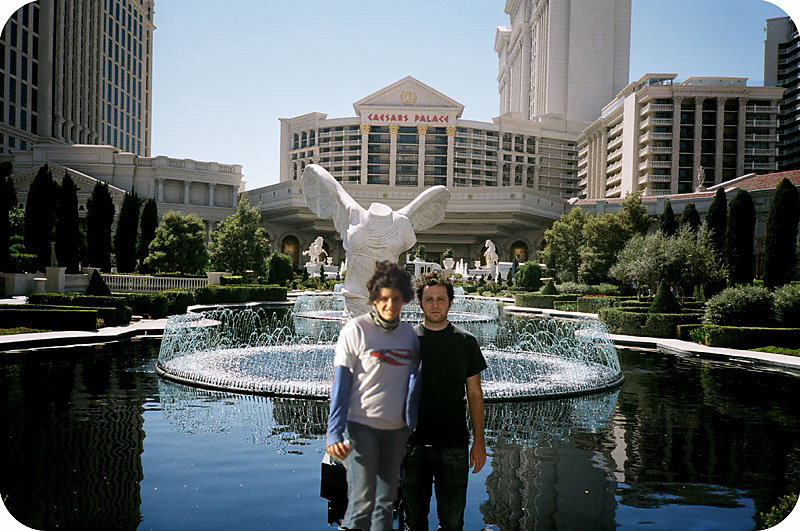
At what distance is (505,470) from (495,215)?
203ft

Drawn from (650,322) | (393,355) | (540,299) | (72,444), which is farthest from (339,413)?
(540,299)

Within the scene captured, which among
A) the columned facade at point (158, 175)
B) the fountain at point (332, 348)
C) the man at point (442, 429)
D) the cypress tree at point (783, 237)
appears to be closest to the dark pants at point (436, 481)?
the man at point (442, 429)

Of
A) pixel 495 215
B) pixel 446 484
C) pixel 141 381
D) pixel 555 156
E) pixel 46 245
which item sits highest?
pixel 555 156

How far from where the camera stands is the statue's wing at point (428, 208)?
10289mm

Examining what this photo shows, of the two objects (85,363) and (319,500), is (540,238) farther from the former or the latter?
(319,500)

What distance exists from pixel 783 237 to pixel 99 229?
35.0m

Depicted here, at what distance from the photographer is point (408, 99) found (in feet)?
276

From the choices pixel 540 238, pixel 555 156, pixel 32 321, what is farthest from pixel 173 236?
pixel 555 156

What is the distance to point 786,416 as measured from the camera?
9047 millimetres

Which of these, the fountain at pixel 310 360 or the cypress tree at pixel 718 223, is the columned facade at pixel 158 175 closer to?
the fountain at pixel 310 360

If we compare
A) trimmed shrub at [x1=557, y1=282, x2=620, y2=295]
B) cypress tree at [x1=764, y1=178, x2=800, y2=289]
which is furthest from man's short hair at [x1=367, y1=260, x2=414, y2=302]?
trimmed shrub at [x1=557, y1=282, x2=620, y2=295]

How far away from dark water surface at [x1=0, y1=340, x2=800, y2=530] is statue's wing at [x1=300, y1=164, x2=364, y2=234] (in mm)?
3017

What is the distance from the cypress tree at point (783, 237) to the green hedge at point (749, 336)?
8428mm

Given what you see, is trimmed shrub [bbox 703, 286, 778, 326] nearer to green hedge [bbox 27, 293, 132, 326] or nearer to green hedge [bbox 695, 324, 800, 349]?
green hedge [bbox 695, 324, 800, 349]
